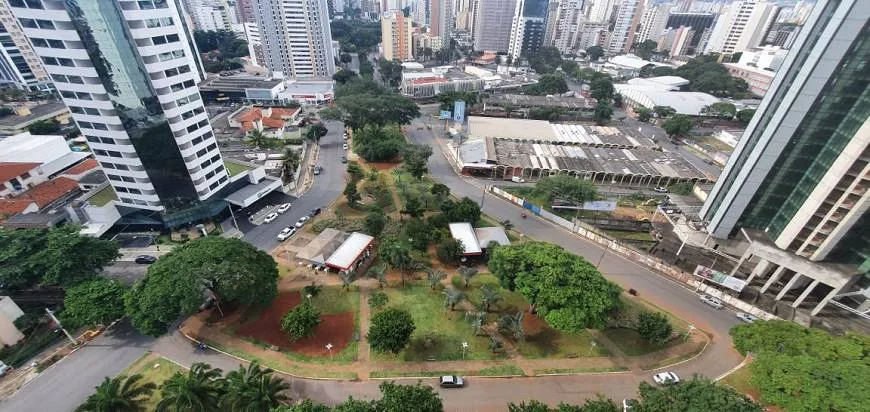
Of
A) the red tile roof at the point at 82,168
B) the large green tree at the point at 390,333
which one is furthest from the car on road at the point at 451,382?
Answer: the red tile roof at the point at 82,168

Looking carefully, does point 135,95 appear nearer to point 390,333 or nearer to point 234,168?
point 234,168

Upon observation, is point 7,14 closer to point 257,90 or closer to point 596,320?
point 257,90

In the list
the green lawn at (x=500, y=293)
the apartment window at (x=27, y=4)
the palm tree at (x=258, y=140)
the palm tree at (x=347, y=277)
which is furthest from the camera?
the palm tree at (x=258, y=140)

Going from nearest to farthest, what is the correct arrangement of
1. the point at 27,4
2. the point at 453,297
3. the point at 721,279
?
the point at 27,4 → the point at 453,297 → the point at 721,279

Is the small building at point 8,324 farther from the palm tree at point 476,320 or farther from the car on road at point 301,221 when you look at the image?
the palm tree at point 476,320

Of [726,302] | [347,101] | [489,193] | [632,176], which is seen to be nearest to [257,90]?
[347,101]

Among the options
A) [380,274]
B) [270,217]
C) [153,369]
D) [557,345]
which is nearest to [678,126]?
[557,345]
